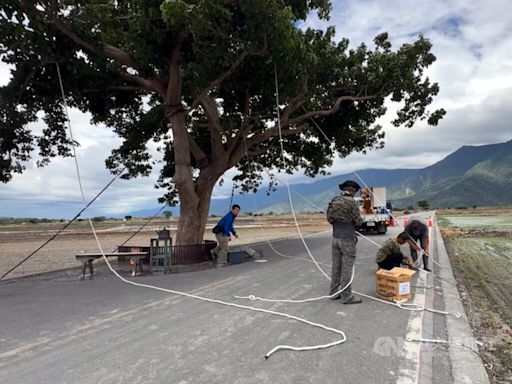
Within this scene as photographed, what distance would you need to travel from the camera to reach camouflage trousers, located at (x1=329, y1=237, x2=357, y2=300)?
662 centimetres

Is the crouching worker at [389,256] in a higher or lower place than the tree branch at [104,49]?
lower

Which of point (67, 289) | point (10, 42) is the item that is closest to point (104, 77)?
point (10, 42)

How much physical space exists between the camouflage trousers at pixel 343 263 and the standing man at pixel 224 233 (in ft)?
18.2

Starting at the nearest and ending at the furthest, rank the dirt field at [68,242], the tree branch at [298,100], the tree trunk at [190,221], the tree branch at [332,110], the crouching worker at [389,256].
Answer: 1. the crouching worker at [389,256]
2. the tree trunk at [190,221]
3. the tree branch at [298,100]
4. the tree branch at [332,110]
5. the dirt field at [68,242]

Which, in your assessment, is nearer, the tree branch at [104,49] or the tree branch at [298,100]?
the tree branch at [104,49]

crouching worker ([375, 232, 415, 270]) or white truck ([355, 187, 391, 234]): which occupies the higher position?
white truck ([355, 187, 391, 234])

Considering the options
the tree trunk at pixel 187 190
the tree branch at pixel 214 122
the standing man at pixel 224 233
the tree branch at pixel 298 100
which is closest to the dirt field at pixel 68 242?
the tree trunk at pixel 187 190

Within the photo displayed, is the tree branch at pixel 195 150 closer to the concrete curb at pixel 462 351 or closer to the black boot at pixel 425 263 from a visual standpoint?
the black boot at pixel 425 263

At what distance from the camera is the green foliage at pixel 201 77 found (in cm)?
938

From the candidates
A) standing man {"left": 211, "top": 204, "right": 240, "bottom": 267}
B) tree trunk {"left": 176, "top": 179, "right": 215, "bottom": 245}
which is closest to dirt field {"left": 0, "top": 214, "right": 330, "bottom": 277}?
tree trunk {"left": 176, "top": 179, "right": 215, "bottom": 245}

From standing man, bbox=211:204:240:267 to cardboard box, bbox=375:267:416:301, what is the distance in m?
5.96

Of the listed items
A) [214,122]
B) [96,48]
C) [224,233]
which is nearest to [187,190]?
→ [224,233]

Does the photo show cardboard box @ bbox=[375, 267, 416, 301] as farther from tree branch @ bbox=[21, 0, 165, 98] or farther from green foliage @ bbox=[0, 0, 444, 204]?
tree branch @ bbox=[21, 0, 165, 98]

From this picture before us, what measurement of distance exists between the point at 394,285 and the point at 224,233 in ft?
21.6
